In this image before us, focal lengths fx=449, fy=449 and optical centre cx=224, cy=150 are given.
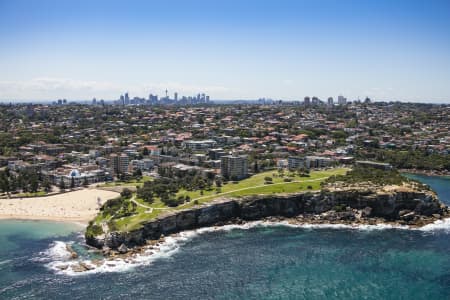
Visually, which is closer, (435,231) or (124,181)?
(435,231)

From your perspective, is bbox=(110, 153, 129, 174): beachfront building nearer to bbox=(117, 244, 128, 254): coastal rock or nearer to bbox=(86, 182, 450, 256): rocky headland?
bbox=(86, 182, 450, 256): rocky headland

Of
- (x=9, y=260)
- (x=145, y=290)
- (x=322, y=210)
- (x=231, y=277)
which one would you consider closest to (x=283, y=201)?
(x=322, y=210)

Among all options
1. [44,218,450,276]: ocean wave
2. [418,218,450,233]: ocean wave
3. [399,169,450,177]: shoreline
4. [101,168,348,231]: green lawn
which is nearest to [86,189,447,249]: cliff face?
[44,218,450,276]: ocean wave

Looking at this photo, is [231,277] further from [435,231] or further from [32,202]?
[32,202]

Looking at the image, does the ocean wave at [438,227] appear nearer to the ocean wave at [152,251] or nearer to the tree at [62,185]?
the ocean wave at [152,251]

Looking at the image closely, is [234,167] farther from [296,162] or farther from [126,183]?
[126,183]

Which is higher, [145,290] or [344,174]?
[344,174]

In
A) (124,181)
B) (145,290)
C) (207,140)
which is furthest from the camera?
(207,140)
